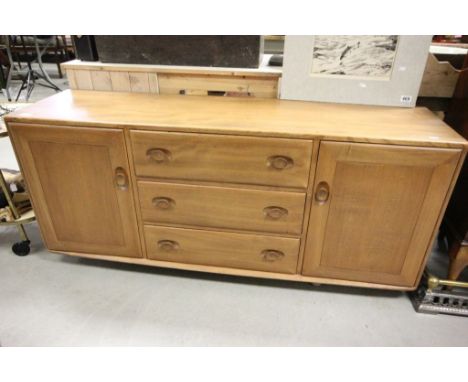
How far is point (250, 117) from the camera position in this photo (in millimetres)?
1147

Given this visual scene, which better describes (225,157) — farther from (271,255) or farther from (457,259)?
(457,259)

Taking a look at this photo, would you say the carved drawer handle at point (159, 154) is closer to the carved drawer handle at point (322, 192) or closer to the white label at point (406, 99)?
the carved drawer handle at point (322, 192)

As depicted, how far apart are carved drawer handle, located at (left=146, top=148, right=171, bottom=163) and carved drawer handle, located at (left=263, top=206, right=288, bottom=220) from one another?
391 mm

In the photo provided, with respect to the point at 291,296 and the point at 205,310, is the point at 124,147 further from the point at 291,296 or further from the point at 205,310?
the point at 291,296

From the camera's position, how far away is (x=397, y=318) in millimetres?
1261

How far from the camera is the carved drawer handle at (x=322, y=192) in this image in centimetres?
109

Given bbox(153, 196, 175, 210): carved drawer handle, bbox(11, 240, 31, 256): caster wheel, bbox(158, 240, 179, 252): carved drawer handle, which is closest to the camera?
bbox(153, 196, 175, 210): carved drawer handle

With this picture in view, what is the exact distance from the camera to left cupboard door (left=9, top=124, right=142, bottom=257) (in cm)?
115

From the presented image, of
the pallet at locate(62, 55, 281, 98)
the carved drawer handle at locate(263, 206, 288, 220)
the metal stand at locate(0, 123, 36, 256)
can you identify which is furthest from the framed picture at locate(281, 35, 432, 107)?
the metal stand at locate(0, 123, 36, 256)

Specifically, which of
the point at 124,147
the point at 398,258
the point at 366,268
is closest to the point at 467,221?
the point at 398,258

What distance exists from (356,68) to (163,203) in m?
0.90

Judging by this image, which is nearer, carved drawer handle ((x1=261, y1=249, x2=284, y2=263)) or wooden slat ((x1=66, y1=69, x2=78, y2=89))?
carved drawer handle ((x1=261, y1=249, x2=284, y2=263))

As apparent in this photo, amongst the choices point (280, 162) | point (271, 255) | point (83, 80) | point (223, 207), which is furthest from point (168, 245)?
point (83, 80)

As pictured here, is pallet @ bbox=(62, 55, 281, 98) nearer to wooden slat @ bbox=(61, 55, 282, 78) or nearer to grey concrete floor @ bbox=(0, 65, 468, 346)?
wooden slat @ bbox=(61, 55, 282, 78)
